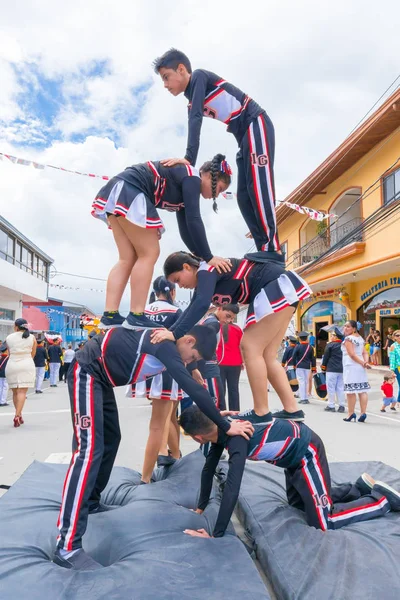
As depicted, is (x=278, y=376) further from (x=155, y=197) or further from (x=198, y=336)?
(x=155, y=197)

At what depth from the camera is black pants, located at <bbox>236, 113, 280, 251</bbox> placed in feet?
10.4

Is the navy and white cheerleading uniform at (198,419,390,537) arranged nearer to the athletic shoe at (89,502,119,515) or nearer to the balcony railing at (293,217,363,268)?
the athletic shoe at (89,502,119,515)

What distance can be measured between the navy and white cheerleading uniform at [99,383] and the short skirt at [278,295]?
28.1 inches

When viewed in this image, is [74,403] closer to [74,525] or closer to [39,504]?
[74,525]

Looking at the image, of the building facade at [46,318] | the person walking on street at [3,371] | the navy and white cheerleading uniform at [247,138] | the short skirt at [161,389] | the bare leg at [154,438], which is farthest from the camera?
the building facade at [46,318]

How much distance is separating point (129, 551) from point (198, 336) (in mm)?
1222

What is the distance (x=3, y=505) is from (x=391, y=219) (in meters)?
13.0

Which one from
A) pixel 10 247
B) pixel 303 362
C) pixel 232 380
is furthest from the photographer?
pixel 10 247

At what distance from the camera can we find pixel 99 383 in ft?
8.20

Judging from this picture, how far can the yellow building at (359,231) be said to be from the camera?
13.4 m

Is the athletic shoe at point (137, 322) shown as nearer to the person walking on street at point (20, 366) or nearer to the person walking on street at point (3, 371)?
the person walking on street at point (20, 366)

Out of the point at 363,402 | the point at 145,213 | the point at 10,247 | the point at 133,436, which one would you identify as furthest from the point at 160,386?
the point at 10,247

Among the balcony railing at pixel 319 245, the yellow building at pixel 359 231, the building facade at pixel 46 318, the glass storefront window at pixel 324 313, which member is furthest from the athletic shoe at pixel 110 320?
the building facade at pixel 46 318

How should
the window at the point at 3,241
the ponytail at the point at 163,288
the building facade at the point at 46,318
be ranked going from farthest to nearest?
the building facade at the point at 46,318 < the window at the point at 3,241 < the ponytail at the point at 163,288
